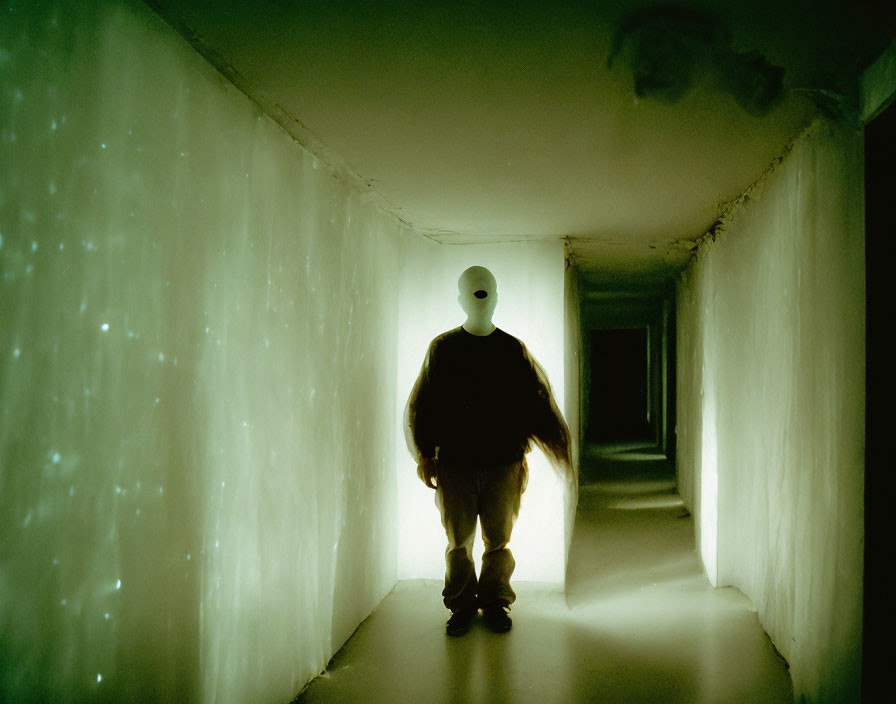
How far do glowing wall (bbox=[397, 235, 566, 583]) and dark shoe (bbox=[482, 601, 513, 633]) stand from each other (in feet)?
1.95

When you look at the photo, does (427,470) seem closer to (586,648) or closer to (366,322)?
(366,322)

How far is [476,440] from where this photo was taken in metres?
2.80

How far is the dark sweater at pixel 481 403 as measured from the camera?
282 cm

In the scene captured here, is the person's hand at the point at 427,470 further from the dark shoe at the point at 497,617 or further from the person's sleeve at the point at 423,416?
the dark shoe at the point at 497,617

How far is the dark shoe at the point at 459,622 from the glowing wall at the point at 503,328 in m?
0.62

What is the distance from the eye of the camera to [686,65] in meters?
1.56

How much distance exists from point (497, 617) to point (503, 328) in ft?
4.85

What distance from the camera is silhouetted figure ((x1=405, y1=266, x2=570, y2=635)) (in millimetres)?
2822

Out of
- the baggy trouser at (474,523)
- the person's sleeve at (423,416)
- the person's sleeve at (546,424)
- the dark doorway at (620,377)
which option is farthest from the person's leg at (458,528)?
the dark doorway at (620,377)

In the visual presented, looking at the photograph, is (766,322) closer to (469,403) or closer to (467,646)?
(469,403)

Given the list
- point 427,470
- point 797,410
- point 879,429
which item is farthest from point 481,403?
point 879,429

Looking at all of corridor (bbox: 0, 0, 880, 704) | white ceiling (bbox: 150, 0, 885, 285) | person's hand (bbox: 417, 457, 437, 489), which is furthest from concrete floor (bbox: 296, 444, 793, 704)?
white ceiling (bbox: 150, 0, 885, 285)

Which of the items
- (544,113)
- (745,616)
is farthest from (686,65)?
(745,616)

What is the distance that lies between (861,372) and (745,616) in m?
1.72
